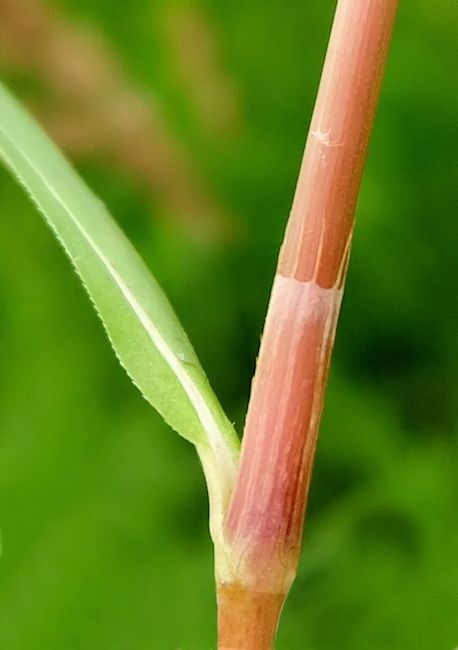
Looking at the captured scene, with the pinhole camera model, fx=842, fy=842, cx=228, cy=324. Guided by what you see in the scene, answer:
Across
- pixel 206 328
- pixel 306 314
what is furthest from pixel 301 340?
pixel 206 328

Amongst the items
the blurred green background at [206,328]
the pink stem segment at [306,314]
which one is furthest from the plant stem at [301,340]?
the blurred green background at [206,328]

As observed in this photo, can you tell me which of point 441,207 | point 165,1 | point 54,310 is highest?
point 165,1

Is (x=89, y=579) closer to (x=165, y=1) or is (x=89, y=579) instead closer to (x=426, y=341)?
(x=426, y=341)

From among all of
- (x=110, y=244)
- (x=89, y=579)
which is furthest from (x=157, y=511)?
(x=110, y=244)

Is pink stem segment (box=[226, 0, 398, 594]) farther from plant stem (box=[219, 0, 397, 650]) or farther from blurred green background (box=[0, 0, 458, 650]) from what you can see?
blurred green background (box=[0, 0, 458, 650])

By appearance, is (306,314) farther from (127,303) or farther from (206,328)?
(206,328)

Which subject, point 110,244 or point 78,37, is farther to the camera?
point 78,37
